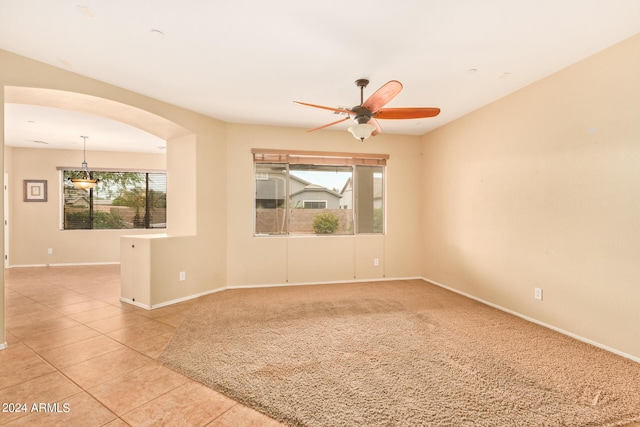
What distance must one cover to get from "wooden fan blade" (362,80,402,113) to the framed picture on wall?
7.64 m

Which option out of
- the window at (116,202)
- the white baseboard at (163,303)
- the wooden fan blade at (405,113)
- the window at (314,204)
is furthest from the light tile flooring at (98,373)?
the window at (116,202)

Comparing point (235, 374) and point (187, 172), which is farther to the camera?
point (187, 172)

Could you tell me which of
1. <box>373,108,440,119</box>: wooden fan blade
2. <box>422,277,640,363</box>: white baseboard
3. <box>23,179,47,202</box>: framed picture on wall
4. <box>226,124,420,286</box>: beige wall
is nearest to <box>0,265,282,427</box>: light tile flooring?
<box>226,124,420,286</box>: beige wall

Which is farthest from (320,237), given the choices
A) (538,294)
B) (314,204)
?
(538,294)

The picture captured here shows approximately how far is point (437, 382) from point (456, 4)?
267cm

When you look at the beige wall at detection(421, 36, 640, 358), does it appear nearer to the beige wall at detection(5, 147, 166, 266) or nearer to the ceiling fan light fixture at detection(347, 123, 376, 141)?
the ceiling fan light fixture at detection(347, 123, 376, 141)

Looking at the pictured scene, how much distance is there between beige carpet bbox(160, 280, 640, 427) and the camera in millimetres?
1739

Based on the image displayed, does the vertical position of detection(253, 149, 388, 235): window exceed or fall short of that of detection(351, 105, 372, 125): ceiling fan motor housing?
it falls short

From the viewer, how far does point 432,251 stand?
16.3 ft

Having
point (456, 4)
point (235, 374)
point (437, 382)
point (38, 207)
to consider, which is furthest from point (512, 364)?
point (38, 207)

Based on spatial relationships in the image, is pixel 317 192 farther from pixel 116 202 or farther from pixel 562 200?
pixel 116 202

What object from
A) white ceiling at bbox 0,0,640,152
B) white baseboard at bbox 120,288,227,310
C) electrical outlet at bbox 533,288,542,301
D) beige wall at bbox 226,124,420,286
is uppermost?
white ceiling at bbox 0,0,640,152

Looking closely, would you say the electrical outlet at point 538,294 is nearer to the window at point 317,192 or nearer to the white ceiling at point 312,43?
the white ceiling at point 312,43

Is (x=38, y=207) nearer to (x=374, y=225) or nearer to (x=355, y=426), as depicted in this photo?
(x=374, y=225)
